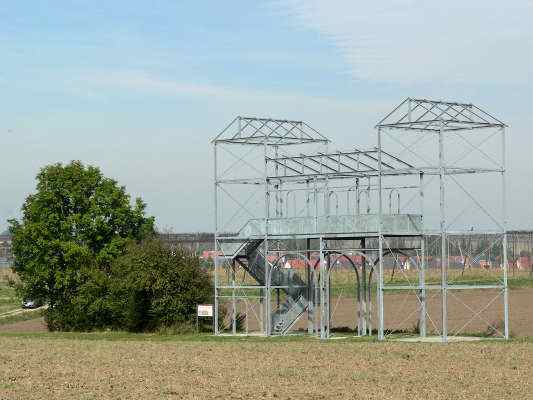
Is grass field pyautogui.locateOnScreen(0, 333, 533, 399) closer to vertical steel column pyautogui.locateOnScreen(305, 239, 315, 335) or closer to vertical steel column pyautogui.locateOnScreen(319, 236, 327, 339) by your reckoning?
vertical steel column pyautogui.locateOnScreen(319, 236, 327, 339)

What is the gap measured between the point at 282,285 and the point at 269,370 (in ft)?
71.2

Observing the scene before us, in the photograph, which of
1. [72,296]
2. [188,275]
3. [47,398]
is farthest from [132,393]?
[72,296]

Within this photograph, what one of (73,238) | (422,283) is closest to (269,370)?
(422,283)

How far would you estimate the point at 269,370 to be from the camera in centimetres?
3862

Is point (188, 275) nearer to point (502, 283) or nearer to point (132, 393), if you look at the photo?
point (502, 283)

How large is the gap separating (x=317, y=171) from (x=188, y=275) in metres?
10.0

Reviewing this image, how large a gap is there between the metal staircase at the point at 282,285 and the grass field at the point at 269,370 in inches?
256

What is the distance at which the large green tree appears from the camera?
229 ft

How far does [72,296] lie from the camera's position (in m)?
71.0

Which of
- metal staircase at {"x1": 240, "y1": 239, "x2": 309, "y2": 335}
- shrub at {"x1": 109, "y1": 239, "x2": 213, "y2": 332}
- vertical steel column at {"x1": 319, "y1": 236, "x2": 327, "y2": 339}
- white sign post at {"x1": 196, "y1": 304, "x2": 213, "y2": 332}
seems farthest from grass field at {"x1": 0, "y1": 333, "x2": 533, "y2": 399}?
shrub at {"x1": 109, "y1": 239, "x2": 213, "y2": 332}

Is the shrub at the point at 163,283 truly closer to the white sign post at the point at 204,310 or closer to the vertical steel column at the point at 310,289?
the white sign post at the point at 204,310

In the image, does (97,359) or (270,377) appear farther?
(97,359)

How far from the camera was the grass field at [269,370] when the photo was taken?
32.4 metres

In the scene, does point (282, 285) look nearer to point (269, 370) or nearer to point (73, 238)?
point (73, 238)
